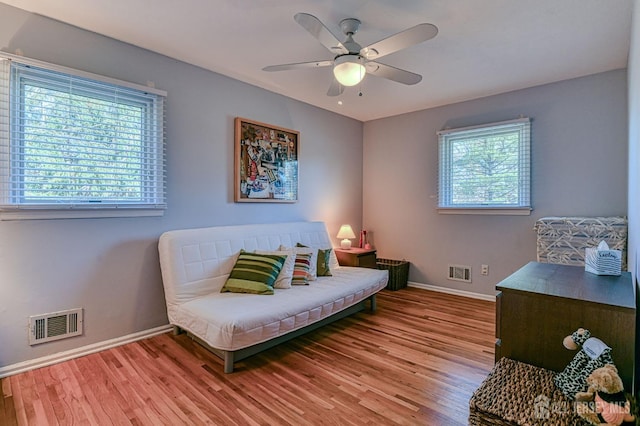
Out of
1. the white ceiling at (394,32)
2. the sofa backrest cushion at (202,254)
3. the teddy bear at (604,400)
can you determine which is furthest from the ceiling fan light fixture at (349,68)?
the teddy bear at (604,400)

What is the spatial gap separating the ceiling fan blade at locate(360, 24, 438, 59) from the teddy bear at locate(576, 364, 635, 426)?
5.76 ft

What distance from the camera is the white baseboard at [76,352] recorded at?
7.20 feet

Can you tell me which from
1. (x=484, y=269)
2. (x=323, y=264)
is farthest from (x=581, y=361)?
(x=484, y=269)

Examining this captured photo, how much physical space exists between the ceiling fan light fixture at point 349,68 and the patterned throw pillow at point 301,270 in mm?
1697

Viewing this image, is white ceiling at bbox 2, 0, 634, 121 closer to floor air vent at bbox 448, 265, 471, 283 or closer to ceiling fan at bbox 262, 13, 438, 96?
ceiling fan at bbox 262, 13, 438, 96

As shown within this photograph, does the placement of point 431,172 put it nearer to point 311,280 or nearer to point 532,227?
point 532,227

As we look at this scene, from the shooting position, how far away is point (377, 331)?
9.83ft

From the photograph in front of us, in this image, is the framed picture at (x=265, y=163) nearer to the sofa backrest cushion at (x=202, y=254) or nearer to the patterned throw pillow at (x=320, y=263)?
the sofa backrest cushion at (x=202, y=254)

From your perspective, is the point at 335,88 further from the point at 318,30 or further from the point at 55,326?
the point at 55,326

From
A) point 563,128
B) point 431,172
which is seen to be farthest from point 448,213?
point 563,128

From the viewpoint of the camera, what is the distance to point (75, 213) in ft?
8.00

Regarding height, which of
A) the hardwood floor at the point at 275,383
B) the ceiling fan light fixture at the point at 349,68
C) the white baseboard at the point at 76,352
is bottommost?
the hardwood floor at the point at 275,383

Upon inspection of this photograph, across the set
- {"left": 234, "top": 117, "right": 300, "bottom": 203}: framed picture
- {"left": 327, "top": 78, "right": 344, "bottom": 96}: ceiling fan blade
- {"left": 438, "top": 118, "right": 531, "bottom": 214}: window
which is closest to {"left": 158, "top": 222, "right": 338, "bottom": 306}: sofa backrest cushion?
{"left": 234, "top": 117, "right": 300, "bottom": 203}: framed picture

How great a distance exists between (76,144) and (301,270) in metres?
2.09
